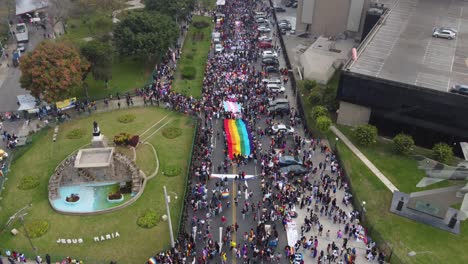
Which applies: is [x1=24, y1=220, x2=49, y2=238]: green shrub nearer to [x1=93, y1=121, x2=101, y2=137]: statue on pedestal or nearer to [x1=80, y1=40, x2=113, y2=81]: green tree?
[x1=93, y1=121, x2=101, y2=137]: statue on pedestal

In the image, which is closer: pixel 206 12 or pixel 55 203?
pixel 55 203

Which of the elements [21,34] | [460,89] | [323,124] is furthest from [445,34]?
[21,34]

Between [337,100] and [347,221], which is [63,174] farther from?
[337,100]

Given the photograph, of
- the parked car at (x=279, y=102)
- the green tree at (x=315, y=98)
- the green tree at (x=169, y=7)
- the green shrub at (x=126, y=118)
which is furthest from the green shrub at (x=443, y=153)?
the green tree at (x=169, y=7)

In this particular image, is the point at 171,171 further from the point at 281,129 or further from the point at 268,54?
A: the point at 268,54

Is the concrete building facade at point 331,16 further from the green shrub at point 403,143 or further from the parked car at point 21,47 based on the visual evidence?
the parked car at point 21,47

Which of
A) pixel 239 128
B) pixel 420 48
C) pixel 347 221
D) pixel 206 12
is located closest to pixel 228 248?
pixel 347 221
